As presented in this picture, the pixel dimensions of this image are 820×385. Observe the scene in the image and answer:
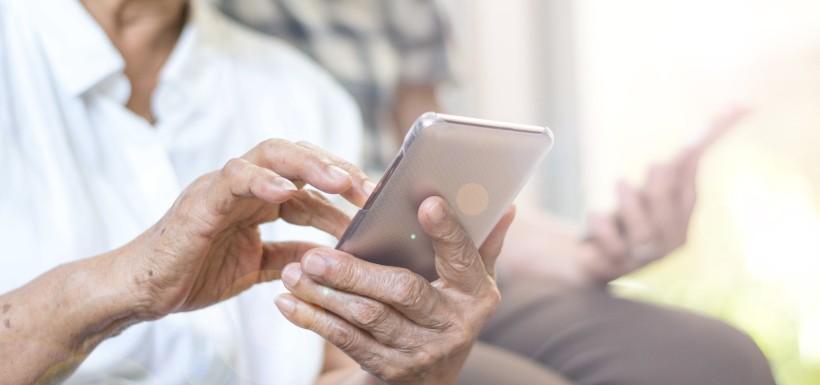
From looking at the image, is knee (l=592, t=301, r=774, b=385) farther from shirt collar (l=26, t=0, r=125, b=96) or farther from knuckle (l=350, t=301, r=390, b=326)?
shirt collar (l=26, t=0, r=125, b=96)

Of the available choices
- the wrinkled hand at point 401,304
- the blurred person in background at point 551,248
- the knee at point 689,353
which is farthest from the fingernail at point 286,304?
the knee at point 689,353

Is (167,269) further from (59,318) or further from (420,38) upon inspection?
(420,38)

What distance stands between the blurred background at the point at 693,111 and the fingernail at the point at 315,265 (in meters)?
0.81

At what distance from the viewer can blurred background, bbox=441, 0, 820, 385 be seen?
1429 mm

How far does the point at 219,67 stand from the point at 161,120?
107 mm

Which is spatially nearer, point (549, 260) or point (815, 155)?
point (549, 260)

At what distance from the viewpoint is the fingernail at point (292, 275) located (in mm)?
473

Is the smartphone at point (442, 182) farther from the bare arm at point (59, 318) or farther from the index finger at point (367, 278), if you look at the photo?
the bare arm at point (59, 318)

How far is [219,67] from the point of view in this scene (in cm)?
79

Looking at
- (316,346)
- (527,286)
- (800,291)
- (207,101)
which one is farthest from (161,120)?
(800,291)

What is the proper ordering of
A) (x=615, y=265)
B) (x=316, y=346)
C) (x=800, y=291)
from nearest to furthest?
(x=316, y=346), (x=615, y=265), (x=800, y=291)

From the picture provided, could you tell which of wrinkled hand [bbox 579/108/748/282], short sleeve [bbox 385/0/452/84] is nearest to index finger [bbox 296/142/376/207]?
wrinkled hand [bbox 579/108/748/282]

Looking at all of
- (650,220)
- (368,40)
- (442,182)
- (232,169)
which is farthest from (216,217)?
(368,40)

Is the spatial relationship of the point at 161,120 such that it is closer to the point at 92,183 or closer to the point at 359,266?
the point at 92,183
